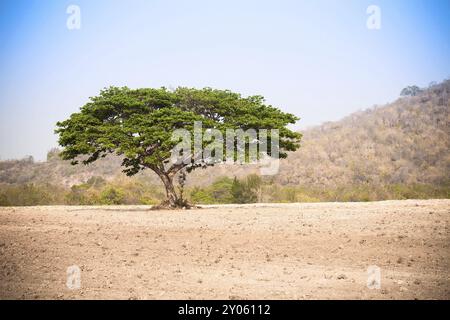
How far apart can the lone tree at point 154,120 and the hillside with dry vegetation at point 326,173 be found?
16.7 meters

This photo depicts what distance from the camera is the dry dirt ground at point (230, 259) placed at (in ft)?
25.9

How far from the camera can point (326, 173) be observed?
65.1 metres

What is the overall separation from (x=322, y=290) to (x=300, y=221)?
10.5 metres

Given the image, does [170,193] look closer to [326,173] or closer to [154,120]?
[154,120]

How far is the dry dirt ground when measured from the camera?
7.89 metres

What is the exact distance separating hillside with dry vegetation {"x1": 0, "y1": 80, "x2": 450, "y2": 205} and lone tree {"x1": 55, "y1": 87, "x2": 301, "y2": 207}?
657 inches

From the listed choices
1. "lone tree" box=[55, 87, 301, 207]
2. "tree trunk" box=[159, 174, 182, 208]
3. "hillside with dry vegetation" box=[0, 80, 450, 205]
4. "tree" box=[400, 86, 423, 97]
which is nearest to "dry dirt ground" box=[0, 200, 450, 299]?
"lone tree" box=[55, 87, 301, 207]

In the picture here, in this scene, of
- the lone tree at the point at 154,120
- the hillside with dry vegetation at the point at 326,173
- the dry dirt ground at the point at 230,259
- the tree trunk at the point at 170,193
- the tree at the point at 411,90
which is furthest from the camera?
the tree at the point at 411,90

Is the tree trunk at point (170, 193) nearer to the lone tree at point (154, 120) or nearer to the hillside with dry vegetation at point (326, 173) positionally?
the lone tree at point (154, 120)

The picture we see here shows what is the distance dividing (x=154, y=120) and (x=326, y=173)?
43.7 meters

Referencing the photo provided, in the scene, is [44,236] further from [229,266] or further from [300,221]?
[300,221]

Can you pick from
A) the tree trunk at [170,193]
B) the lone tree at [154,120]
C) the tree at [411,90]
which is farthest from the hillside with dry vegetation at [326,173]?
the tree at [411,90]

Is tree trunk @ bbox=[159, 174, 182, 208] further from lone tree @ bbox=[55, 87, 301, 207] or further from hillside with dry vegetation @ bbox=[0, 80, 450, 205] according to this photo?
hillside with dry vegetation @ bbox=[0, 80, 450, 205]

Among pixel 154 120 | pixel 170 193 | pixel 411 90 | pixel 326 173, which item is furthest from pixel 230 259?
pixel 411 90
